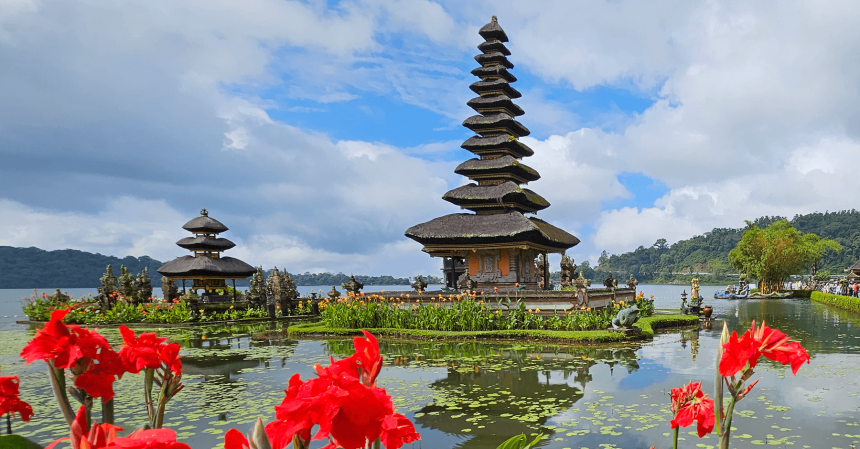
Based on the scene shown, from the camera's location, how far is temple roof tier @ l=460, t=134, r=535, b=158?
1069 inches

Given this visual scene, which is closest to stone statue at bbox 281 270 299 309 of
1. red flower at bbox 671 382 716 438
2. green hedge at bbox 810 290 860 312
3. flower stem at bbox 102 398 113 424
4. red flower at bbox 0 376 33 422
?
red flower at bbox 0 376 33 422

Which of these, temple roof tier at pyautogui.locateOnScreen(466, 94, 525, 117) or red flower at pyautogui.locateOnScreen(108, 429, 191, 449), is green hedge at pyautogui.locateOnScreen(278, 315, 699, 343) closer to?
temple roof tier at pyautogui.locateOnScreen(466, 94, 525, 117)

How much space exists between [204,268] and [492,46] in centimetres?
2006

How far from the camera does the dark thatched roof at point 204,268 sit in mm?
30000

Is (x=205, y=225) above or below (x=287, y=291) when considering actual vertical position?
above

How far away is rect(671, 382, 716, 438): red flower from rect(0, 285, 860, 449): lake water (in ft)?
12.4

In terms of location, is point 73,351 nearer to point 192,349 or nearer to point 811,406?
point 811,406

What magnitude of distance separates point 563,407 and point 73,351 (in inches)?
299

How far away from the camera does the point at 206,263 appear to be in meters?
30.3

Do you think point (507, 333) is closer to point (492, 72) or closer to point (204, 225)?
point (492, 72)

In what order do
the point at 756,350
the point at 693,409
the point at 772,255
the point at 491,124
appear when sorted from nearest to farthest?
the point at 756,350 → the point at 693,409 → the point at 491,124 → the point at 772,255

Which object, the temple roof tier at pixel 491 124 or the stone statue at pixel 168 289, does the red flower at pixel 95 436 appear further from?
the stone statue at pixel 168 289

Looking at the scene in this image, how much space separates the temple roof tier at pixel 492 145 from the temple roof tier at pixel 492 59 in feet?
15.7

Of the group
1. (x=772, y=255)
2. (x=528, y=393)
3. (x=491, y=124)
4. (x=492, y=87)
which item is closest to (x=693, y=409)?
(x=528, y=393)
